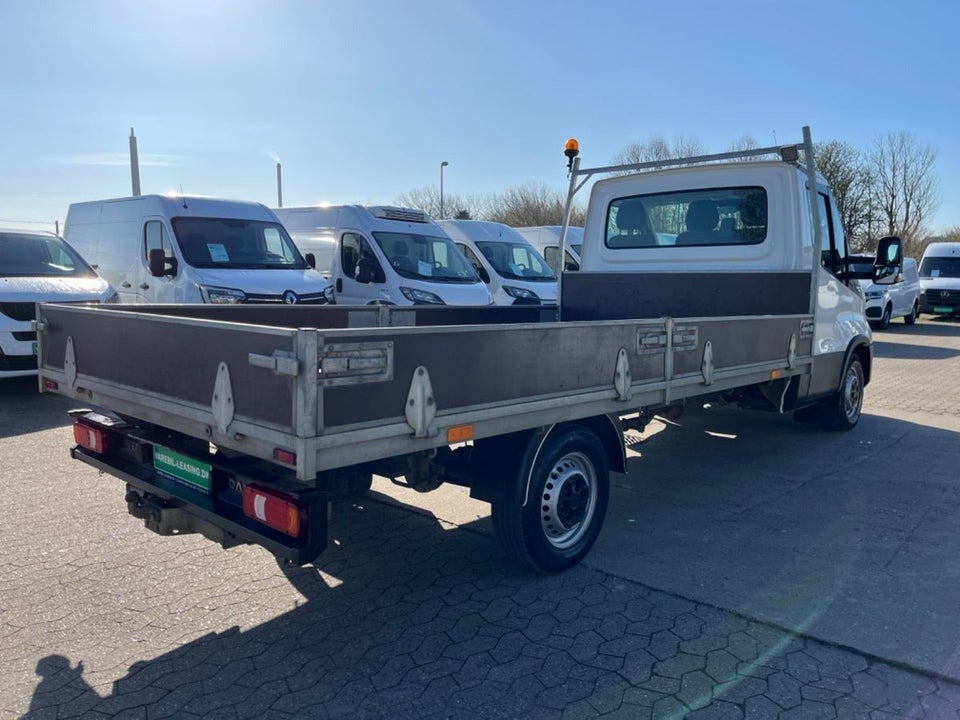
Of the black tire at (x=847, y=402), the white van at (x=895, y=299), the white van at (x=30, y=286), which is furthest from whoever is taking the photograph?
the white van at (x=895, y=299)

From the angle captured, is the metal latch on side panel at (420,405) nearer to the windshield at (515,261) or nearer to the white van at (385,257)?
the white van at (385,257)

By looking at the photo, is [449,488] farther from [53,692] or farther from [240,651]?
[53,692]

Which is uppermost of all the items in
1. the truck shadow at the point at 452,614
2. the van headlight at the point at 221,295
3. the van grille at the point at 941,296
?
the van headlight at the point at 221,295

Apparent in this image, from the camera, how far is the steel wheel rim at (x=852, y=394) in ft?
25.1

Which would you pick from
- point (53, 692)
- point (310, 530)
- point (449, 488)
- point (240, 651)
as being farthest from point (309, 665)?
point (449, 488)

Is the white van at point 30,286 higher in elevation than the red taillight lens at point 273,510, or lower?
higher

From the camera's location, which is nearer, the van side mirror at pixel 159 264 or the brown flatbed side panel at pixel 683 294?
the brown flatbed side panel at pixel 683 294

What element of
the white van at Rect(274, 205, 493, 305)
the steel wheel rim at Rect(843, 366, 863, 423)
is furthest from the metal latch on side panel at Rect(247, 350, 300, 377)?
the white van at Rect(274, 205, 493, 305)

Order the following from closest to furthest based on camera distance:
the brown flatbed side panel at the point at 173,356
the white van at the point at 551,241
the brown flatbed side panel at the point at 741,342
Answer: the brown flatbed side panel at the point at 173,356
the brown flatbed side panel at the point at 741,342
the white van at the point at 551,241

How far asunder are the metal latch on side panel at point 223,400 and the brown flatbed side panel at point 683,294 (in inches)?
172

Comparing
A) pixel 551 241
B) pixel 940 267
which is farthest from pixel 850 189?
pixel 551 241

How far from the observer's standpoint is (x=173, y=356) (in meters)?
3.36

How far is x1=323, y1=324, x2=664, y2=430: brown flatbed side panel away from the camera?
295 centimetres

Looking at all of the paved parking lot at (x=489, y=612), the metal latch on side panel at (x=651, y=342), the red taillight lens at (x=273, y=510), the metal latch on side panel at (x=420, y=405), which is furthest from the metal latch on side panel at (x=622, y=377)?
the red taillight lens at (x=273, y=510)
